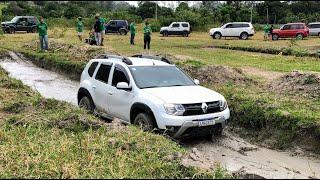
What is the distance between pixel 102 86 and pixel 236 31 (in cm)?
3430

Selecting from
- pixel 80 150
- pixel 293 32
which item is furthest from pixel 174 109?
pixel 293 32

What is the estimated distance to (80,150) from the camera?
25.8 feet

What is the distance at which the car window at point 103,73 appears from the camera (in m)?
11.8

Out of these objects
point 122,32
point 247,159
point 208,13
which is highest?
point 208,13

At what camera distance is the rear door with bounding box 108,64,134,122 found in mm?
10766

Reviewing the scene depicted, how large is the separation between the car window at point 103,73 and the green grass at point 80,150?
3.78 ft

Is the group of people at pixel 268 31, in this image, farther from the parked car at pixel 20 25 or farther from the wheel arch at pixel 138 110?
the wheel arch at pixel 138 110

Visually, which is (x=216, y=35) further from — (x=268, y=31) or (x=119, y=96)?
(x=119, y=96)

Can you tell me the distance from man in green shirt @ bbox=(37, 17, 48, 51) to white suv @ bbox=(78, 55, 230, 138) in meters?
15.7

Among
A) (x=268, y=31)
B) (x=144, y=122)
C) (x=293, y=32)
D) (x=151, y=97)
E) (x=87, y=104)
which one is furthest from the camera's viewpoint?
(x=268, y=31)

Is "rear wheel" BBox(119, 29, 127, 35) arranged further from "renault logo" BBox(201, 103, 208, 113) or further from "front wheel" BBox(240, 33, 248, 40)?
"renault logo" BBox(201, 103, 208, 113)

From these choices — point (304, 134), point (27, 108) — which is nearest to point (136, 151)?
point (304, 134)

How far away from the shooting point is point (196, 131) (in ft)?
32.6

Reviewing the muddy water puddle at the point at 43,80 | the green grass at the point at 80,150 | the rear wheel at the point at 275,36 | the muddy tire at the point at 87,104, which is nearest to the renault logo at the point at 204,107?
the green grass at the point at 80,150
